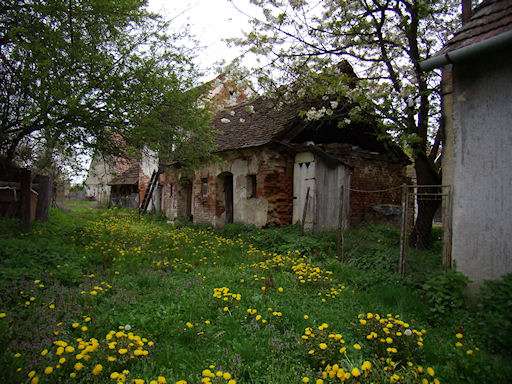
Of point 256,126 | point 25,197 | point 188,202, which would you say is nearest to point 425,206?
point 256,126

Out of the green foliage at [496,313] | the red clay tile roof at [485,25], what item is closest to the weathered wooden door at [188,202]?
the red clay tile roof at [485,25]

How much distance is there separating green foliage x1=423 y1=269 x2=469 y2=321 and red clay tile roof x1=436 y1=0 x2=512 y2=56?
3.25 metres

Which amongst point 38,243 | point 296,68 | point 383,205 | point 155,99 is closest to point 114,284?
point 38,243

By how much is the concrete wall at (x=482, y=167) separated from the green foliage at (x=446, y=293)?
0.77 ft

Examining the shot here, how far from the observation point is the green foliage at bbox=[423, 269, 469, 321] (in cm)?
444

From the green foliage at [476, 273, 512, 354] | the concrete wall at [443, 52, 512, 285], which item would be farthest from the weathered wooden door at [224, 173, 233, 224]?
the green foliage at [476, 273, 512, 354]

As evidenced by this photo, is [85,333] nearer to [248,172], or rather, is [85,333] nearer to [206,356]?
[206,356]

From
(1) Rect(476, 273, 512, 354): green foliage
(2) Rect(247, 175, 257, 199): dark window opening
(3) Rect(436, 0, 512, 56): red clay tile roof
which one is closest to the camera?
(1) Rect(476, 273, 512, 354): green foliage

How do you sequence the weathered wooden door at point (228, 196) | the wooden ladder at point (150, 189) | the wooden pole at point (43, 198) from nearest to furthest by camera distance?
the wooden pole at point (43, 198)
the weathered wooden door at point (228, 196)
the wooden ladder at point (150, 189)

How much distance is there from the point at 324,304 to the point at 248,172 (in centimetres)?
729

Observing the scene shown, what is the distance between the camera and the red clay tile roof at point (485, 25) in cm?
424

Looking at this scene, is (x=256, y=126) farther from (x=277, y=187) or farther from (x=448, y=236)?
(x=448, y=236)

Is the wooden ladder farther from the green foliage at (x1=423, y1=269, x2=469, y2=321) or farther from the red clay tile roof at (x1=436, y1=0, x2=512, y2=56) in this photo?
the red clay tile roof at (x1=436, y1=0, x2=512, y2=56)

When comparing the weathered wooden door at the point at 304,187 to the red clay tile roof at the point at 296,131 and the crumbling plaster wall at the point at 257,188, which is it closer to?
the crumbling plaster wall at the point at 257,188
